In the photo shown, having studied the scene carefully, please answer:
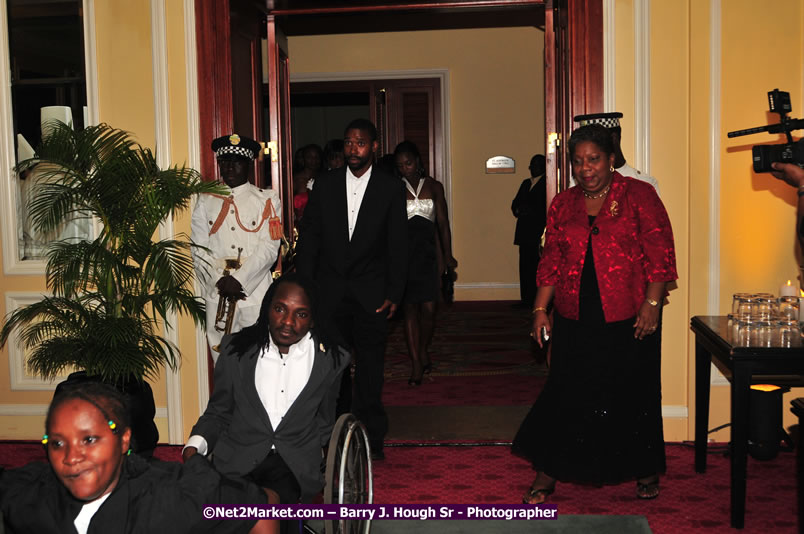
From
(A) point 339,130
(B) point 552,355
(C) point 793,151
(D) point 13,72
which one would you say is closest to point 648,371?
(B) point 552,355

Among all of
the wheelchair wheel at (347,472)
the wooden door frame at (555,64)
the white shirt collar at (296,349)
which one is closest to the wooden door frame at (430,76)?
the wooden door frame at (555,64)

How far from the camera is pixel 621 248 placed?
3.74 m

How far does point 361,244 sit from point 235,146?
944 millimetres

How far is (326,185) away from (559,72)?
1.72 metres

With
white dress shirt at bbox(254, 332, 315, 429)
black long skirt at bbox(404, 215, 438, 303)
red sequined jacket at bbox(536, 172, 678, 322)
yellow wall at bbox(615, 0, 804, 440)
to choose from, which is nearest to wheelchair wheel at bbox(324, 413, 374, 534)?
white dress shirt at bbox(254, 332, 315, 429)

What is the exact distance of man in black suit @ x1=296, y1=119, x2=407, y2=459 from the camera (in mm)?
4547

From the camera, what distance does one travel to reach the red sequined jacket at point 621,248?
12.3 ft

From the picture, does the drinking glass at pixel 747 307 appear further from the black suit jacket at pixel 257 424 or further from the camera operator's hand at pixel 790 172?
the black suit jacket at pixel 257 424

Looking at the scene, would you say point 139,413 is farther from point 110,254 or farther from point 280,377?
point 280,377

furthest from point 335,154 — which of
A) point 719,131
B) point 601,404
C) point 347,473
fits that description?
point 347,473

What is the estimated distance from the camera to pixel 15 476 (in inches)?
79.8

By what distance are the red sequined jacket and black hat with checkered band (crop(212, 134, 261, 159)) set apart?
1.95 m

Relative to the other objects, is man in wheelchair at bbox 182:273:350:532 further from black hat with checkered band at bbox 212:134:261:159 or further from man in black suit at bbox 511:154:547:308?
man in black suit at bbox 511:154:547:308

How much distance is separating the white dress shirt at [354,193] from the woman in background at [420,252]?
174 centimetres
